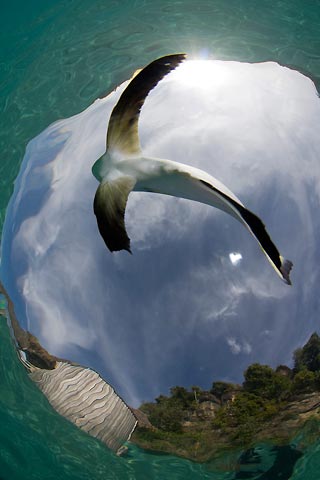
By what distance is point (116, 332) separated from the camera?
33.4ft

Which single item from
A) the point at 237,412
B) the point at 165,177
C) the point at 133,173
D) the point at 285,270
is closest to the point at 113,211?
the point at 133,173

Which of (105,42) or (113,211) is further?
(105,42)

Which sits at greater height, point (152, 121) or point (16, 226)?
point (152, 121)

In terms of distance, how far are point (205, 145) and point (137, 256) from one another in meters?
2.66

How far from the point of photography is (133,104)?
11.5 ft

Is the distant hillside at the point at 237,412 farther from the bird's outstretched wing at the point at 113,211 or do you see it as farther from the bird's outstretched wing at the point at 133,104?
the bird's outstretched wing at the point at 133,104

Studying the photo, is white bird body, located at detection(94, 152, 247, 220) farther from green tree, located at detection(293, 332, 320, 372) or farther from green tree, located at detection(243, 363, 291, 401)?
green tree, located at detection(243, 363, 291, 401)

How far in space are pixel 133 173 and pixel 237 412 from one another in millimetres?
6923

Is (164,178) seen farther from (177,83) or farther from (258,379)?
(258,379)

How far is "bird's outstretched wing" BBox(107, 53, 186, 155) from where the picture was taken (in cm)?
329

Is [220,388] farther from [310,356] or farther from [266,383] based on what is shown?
[310,356]

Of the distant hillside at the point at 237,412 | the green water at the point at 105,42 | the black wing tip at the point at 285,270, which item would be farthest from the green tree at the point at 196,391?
the black wing tip at the point at 285,270

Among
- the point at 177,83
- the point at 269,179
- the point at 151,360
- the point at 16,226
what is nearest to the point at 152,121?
the point at 177,83

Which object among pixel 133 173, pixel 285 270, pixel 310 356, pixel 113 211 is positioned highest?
pixel 310 356
